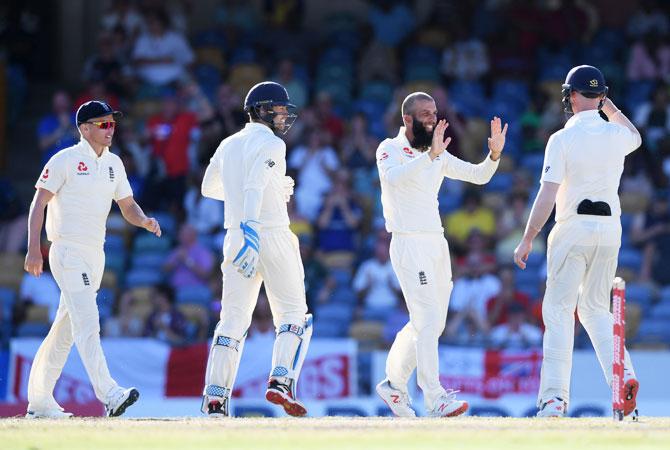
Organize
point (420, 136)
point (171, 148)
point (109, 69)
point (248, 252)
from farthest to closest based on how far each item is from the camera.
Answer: point (109, 69)
point (171, 148)
point (420, 136)
point (248, 252)

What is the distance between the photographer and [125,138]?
70.2 ft

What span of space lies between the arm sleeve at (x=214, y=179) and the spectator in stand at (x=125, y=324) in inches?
254

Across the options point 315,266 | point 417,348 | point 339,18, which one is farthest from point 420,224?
point 339,18

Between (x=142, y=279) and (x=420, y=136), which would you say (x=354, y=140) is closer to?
(x=142, y=279)

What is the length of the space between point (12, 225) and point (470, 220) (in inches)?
242

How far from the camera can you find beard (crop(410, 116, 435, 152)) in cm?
1218

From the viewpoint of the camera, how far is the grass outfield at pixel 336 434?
363 inches

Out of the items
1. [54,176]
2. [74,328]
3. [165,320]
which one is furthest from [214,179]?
[165,320]

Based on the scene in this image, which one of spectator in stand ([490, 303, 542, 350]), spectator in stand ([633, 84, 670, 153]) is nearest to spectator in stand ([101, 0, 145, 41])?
spectator in stand ([633, 84, 670, 153])

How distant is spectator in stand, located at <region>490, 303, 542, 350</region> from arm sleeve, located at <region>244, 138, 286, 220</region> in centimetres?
618

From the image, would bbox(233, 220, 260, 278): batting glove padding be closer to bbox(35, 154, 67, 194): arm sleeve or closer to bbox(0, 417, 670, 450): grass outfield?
bbox(0, 417, 670, 450): grass outfield

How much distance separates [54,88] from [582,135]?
48.1 feet

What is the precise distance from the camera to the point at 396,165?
1208 centimetres

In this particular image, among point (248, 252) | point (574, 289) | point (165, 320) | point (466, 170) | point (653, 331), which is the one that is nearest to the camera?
point (248, 252)
